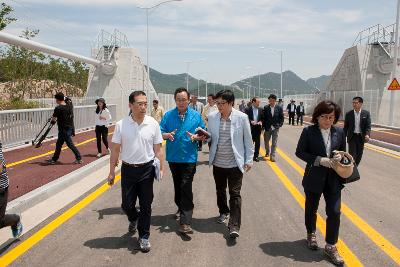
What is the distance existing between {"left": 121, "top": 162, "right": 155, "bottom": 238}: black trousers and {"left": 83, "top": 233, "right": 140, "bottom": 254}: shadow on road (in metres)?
0.19

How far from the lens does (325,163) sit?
473 cm

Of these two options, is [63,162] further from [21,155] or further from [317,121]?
[317,121]

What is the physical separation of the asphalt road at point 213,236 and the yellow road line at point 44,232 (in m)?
0.06

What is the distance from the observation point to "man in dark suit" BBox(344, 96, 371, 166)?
31.0 ft

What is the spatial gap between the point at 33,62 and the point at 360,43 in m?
33.7

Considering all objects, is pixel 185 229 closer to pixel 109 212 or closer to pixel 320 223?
pixel 109 212

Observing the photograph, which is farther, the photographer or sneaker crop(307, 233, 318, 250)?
the photographer

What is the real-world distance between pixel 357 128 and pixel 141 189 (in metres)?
6.13

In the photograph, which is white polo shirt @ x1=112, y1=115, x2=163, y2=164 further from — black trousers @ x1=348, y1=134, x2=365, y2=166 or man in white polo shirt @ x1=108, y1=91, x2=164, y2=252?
black trousers @ x1=348, y1=134, x2=365, y2=166

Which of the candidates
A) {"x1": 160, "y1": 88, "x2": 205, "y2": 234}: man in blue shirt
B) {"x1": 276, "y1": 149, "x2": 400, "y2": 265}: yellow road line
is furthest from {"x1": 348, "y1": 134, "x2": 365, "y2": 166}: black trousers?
{"x1": 160, "y1": 88, "x2": 205, "y2": 234}: man in blue shirt

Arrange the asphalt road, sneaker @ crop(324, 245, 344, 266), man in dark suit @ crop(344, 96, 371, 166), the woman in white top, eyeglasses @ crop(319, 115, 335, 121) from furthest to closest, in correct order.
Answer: the woman in white top → man in dark suit @ crop(344, 96, 371, 166) → eyeglasses @ crop(319, 115, 335, 121) → the asphalt road → sneaker @ crop(324, 245, 344, 266)

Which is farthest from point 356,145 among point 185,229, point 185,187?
point 185,229

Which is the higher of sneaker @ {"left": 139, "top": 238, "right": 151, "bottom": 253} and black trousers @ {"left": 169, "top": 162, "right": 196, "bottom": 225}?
black trousers @ {"left": 169, "top": 162, "right": 196, "bottom": 225}

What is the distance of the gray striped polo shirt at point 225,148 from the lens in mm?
5617
